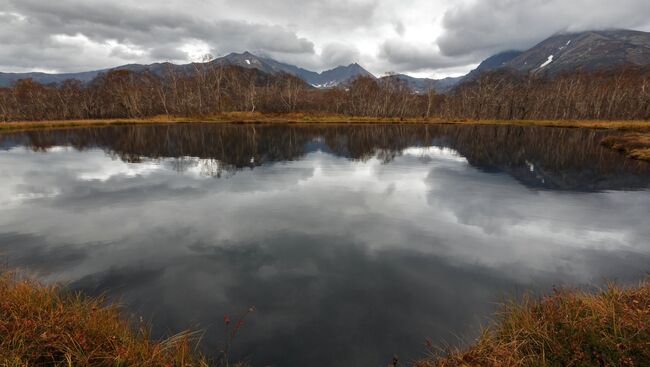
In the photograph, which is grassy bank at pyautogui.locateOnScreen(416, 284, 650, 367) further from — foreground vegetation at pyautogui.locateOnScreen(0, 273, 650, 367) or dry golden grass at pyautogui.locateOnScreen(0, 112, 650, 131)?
dry golden grass at pyautogui.locateOnScreen(0, 112, 650, 131)

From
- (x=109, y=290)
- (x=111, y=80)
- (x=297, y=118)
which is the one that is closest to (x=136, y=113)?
(x=111, y=80)

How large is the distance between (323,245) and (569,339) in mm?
9782

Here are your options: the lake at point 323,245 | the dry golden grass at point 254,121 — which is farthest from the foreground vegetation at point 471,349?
the dry golden grass at point 254,121

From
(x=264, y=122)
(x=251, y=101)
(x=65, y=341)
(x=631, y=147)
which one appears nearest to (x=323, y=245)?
(x=65, y=341)

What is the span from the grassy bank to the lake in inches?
69.5

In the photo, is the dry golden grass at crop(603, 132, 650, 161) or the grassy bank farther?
the dry golden grass at crop(603, 132, 650, 161)

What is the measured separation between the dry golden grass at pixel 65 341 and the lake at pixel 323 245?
2.01m

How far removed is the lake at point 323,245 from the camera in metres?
9.52

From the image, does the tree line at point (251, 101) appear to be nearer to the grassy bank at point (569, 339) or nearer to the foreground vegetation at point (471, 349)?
the foreground vegetation at point (471, 349)

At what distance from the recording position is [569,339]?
22.3 feet

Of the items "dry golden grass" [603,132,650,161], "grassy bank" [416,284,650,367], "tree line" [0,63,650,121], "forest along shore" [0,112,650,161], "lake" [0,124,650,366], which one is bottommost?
"lake" [0,124,650,366]

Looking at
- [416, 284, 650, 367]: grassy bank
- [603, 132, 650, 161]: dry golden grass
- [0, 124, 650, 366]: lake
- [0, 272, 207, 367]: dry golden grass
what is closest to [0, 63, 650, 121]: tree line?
[603, 132, 650, 161]: dry golden grass

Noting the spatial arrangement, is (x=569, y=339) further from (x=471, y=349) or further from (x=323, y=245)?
(x=323, y=245)

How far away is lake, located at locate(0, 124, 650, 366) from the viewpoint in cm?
952
